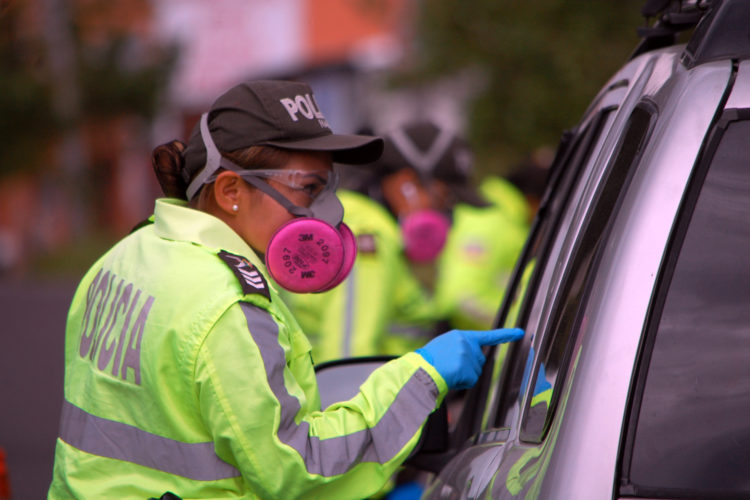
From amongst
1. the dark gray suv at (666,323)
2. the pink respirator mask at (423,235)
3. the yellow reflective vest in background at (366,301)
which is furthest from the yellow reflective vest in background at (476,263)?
the dark gray suv at (666,323)

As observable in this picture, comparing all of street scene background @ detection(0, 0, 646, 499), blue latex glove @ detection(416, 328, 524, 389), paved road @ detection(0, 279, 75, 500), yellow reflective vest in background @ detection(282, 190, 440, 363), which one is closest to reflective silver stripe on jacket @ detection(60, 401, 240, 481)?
blue latex glove @ detection(416, 328, 524, 389)

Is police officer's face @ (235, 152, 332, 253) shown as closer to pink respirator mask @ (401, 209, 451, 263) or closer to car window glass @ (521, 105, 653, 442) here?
car window glass @ (521, 105, 653, 442)

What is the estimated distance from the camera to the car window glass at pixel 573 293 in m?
1.83

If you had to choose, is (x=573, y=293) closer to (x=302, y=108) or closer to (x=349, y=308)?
(x=302, y=108)

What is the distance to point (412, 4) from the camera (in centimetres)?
1326

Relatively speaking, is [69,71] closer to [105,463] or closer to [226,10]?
[226,10]

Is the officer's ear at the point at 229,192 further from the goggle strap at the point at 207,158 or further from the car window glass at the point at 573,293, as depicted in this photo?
the car window glass at the point at 573,293

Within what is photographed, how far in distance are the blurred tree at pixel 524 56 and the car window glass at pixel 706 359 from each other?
7348 millimetres

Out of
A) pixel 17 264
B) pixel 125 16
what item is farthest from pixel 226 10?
pixel 17 264

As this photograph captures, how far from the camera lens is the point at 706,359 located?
1689 mm

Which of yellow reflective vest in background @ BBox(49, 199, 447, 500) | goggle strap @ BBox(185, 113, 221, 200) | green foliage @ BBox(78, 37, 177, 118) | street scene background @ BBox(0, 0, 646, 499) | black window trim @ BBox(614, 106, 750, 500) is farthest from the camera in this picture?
green foliage @ BBox(78, 37, 177, 118)

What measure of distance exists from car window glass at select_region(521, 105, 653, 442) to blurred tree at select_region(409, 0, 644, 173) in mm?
7106

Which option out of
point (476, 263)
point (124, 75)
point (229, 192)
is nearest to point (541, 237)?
point (229, 192)

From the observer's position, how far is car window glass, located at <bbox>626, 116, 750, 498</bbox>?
1.62 meters
